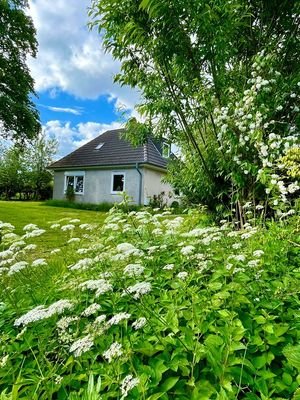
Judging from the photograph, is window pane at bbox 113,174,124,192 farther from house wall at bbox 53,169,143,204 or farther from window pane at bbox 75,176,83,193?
window pane at bbox 75,176,83,193

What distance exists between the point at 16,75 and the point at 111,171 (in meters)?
7.05

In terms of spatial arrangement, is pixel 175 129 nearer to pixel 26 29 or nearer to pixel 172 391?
pixel 172 391

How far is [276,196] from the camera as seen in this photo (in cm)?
318

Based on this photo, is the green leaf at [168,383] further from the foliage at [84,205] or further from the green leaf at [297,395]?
the foliage at [84,205]

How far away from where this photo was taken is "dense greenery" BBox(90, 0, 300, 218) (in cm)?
352

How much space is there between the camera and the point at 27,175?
84.1 feet

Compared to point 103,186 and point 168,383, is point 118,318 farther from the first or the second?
point 103,186

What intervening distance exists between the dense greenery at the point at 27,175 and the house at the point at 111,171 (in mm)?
6446

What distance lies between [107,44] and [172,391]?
4.45m

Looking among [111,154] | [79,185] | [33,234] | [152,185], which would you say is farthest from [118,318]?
[79,185]

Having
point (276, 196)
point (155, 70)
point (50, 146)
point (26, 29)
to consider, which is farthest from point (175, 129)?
point (50, 146)

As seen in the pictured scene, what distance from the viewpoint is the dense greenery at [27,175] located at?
25.6m

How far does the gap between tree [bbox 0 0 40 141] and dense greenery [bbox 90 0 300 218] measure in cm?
1246

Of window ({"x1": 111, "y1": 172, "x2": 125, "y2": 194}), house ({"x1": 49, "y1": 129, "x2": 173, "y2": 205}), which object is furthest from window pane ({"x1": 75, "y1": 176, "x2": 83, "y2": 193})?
window ({"x1": 111, "y1": 172, "x2": 125, "y2": 194})
